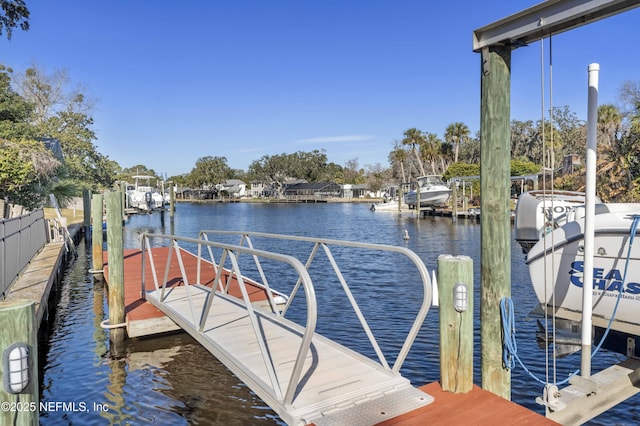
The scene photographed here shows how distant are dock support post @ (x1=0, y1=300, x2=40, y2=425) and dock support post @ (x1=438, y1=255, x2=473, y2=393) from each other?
11.0ft

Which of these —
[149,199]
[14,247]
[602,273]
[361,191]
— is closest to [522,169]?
[149,199]

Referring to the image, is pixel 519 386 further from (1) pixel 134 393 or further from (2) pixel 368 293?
(2) pixel 368 293

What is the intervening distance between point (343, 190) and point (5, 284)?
351ft

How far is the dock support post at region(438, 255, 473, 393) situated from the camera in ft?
14.7

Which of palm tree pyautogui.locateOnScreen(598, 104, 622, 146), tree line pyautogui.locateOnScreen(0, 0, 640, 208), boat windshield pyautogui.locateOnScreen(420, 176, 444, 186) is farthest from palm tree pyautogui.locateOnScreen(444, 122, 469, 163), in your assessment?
palm tree pyautogui.locateOnScreen(598, 104, 622, 146)

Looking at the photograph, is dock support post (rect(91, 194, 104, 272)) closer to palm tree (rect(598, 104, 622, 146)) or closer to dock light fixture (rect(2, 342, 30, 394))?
dock light fixture (rect(2, 342, 30, 394))

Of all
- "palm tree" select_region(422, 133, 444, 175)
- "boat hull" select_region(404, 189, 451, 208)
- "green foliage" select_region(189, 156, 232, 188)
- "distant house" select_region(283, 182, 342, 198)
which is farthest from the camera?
"green foliage" select_region(189, 156, 232, 188)

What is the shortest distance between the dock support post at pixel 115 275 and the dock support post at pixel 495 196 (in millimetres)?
6473

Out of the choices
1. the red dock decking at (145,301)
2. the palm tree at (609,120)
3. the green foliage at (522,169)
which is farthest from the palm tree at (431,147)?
the red dock decking at (145,301)

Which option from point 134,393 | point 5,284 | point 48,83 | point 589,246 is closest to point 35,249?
point 5,284

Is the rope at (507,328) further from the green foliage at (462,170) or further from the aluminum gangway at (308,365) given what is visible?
the green foliage at (462,170)

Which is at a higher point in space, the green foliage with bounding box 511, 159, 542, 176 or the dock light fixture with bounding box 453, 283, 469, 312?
the green foliage with bounding box 511, 159, 542, 176

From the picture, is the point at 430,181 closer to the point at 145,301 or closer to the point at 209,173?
the point at 145,301

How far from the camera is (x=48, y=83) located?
4828cm
